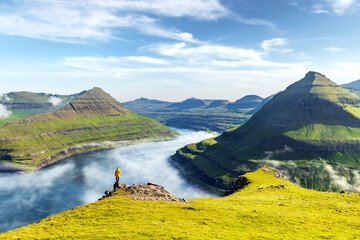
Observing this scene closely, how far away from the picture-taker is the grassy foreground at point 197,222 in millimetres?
42688

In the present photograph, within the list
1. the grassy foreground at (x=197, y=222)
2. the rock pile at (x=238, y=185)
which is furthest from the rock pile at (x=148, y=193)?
the rock pile at (x=238, y=185)

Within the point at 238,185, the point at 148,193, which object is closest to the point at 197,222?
the point at 148,193

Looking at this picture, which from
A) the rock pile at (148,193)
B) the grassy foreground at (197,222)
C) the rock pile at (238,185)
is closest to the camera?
the grassy foreground at (197,222)

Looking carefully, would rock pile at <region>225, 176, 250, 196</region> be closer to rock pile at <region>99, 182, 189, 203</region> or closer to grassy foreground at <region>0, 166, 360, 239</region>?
grassy foreground at <region>0, 166, 360, 239</region>

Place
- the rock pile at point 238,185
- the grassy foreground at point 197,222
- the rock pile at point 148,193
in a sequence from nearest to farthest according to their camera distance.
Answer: the grassy foreground at point 197,222 < the rock pile at point 148,193 < the rock pile at point 238,185

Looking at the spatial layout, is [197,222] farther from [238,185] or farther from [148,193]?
[238,185]

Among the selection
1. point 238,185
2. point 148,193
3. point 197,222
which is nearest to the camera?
point 197,222

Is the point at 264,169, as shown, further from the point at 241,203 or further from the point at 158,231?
the point at 158,231

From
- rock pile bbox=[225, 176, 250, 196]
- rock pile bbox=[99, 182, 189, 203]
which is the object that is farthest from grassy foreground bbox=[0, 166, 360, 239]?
rock pile bbox=[225, 176, 250, 196]

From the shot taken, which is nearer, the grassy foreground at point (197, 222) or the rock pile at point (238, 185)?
the grassy foreground at point (197, 222)

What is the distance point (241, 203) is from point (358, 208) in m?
31.2

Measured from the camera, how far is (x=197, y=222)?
159 feet

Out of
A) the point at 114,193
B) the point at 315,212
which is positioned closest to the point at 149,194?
the point at 114,193

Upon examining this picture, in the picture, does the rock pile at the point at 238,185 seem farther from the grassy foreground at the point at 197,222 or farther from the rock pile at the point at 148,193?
the rock pile at the point at 148,193
